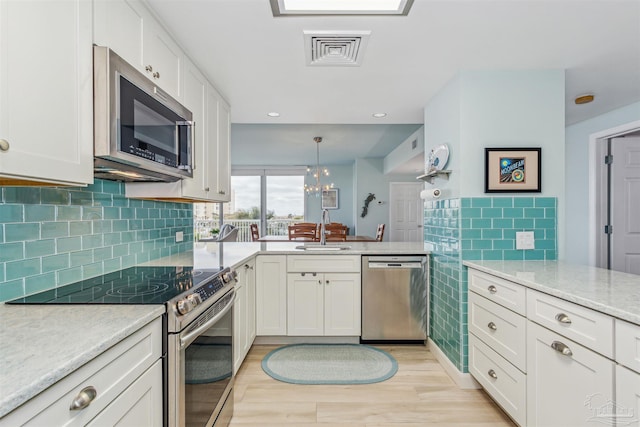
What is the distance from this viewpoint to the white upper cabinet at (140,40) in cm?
128

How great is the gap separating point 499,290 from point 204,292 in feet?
5.37

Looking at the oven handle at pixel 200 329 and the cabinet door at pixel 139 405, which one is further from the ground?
the oven handle at pixel 200 329

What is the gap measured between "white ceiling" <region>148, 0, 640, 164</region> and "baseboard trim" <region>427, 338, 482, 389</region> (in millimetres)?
2149

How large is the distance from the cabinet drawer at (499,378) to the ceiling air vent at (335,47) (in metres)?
2.01

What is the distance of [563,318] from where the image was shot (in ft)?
4.48

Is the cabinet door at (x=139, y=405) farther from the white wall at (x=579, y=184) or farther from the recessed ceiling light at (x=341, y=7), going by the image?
the white wall at (x=579, y=184)

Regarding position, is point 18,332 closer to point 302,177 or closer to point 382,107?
point 382,107

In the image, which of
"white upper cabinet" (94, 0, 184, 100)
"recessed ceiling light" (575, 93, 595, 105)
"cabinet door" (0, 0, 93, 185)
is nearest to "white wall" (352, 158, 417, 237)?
"recessed ceiling light" (575, 93, 595, 105)

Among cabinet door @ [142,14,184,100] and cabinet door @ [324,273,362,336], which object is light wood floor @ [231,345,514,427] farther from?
cabinet door @ [142,14,184,100]

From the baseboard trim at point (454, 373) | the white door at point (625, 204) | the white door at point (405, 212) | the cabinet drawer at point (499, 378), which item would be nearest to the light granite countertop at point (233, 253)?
the baseboard trim at point (454, 373)

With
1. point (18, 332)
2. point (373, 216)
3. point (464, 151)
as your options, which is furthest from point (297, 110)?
point (373, 216)

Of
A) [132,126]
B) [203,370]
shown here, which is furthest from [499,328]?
[132,126]

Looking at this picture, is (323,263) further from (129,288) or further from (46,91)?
(46,91)

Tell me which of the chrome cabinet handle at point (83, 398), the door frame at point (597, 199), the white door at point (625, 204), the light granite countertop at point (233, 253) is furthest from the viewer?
the door frame at point (597, 199)
